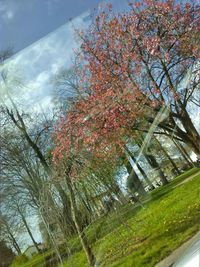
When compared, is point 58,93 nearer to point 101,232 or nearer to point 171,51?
point 171,51

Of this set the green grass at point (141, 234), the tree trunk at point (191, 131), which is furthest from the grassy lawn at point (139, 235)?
the tree trunk at point (191, 131)

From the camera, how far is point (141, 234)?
1027 centimetres

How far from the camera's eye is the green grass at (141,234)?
7606mm

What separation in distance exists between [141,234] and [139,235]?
60 millimetres

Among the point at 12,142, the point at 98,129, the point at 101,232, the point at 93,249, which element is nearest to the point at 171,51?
the point at 98,129

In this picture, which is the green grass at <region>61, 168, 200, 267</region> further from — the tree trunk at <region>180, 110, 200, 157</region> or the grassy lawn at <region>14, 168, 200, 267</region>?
the tree trunk at <region>180, 110, 200, 157</region>

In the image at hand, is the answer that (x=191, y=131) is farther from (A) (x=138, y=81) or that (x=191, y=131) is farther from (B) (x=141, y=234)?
(B) (x=141, y=234)

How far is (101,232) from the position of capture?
307 inches

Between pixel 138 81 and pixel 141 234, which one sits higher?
pixel 138 81

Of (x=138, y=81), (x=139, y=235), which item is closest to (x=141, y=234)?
(x=139, y=235)

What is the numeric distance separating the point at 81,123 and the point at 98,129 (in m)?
0.60

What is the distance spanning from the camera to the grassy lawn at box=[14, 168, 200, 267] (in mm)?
7586

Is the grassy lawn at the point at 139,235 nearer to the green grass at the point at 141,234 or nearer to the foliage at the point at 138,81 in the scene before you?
the green grass at the point at 141,234

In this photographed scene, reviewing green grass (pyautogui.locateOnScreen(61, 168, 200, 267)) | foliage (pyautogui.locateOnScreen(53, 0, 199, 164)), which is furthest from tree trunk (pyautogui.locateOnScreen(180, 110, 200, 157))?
green grass (pyautogui.locateOnScreen(61, 168, 200, 267))
